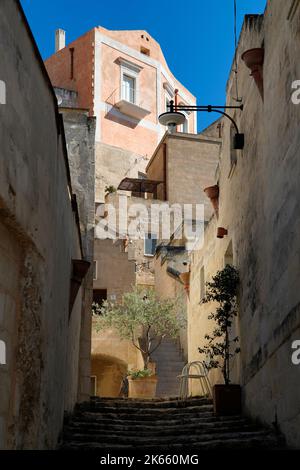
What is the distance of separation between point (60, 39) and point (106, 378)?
27831 millimetres

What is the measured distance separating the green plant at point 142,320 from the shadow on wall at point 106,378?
241 cm

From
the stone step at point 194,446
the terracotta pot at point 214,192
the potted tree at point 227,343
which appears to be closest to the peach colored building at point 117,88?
the terracotta pot at point 214,192

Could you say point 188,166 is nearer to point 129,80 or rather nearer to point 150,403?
point 129,80

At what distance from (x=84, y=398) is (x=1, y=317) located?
26.6 feet

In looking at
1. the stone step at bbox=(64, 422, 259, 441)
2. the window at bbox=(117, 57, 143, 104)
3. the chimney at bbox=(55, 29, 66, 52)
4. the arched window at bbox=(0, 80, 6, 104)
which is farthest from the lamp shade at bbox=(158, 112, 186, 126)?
the chimney at bbox=(55, 29, 66, 52)

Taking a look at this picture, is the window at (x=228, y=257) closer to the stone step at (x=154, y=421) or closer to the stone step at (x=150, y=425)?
the stone step at (x=154, y=421)

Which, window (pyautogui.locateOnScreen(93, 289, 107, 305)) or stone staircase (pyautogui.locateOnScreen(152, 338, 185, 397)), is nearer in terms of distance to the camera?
stone staircase (pyautogui.locateOnScreen(152, 338, 185, 397))

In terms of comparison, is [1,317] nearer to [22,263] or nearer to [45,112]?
[22,263]

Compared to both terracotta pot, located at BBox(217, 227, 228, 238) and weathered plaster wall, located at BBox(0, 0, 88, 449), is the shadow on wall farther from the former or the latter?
weathered plaster wall, located at BBox(0, 0, 88, 449)

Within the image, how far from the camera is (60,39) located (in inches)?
1882

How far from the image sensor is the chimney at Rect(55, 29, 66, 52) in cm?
4766

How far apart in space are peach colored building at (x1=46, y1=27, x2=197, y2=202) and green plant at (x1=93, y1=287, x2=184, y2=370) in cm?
1654

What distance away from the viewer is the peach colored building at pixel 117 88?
4288 cm

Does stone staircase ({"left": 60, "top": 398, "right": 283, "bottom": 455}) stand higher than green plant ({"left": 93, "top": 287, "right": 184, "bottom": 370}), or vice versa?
green plant ({"left": 93, "top": 287, "right": 184, "bottom": 370})
